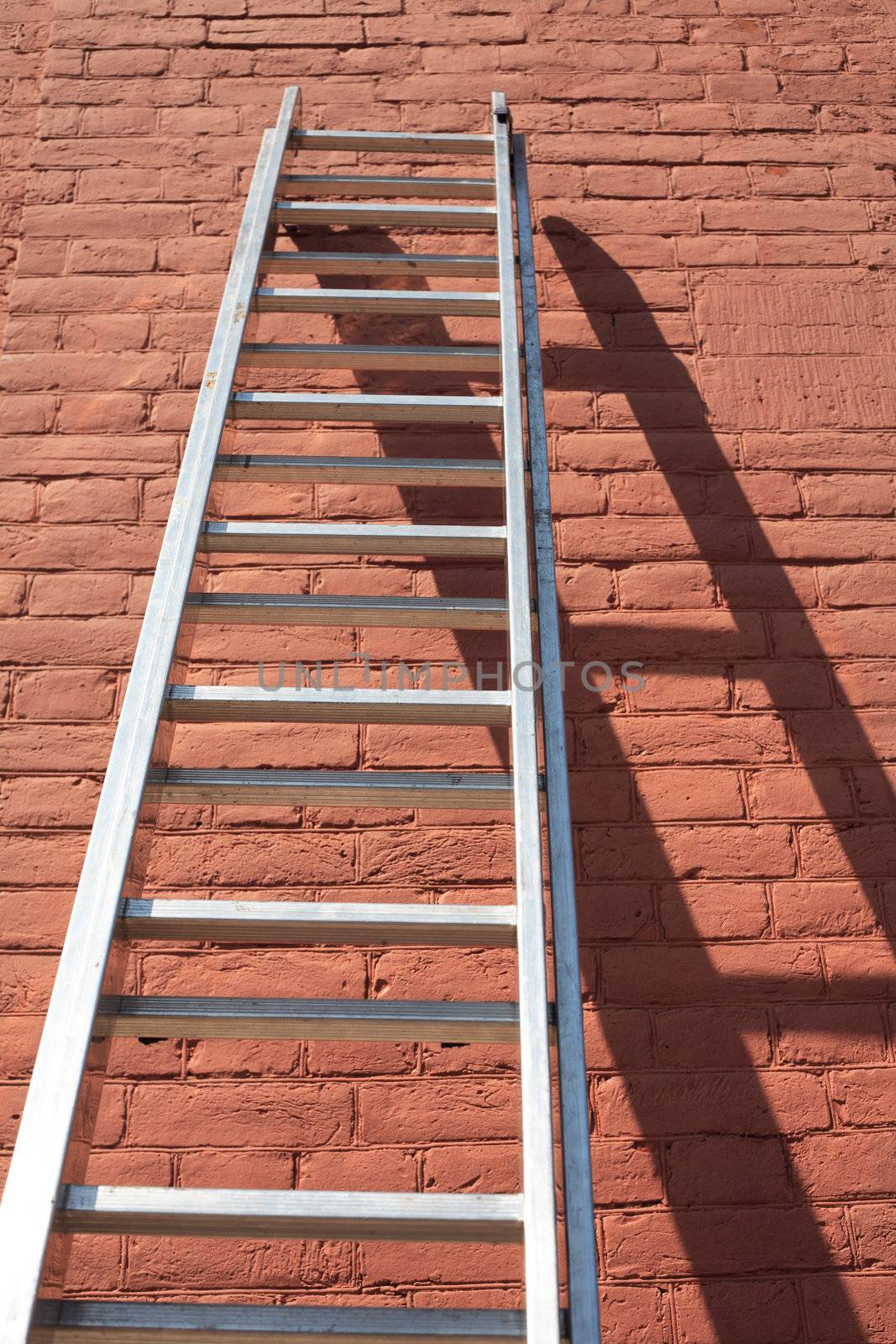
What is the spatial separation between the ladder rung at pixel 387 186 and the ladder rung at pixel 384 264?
0.72ft

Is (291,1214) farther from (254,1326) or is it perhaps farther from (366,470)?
(366,470)

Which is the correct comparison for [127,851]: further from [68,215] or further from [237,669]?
[68,215]

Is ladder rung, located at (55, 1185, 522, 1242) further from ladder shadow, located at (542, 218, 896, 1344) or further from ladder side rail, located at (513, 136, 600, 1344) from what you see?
ladder shadow, located at (542, 218, 896, 1344)

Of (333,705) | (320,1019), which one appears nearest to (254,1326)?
(320,1019)

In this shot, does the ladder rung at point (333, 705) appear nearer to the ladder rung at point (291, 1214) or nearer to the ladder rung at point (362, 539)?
the ladder rung at point (362, 539)

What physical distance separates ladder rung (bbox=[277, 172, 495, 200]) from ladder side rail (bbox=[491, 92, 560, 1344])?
0.63 metres

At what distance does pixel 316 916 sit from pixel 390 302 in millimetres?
1257

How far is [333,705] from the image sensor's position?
4.74ft

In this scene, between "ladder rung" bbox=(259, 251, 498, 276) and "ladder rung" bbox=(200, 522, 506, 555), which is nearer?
"ladder rung" bbox=(200, 522, 506, 555)

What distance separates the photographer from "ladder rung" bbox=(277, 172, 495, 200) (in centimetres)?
234

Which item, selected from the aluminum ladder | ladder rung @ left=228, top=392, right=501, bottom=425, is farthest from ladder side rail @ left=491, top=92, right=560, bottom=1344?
ladder rung @ left=228, top=392, right=501, bottom=425

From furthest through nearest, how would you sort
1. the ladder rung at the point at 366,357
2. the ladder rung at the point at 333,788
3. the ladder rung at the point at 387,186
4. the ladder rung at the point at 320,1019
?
the ladder rung at the point at 387,186
the ladder rung at the point at 366,357
the ladder rung at the point at 333,788
the ladder rung at the point at 320,1019

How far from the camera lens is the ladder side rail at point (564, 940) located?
3.33ft

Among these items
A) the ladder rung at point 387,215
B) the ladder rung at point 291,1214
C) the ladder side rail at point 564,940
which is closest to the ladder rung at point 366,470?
the ladder side rail at point 564,940
